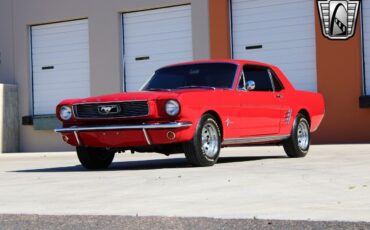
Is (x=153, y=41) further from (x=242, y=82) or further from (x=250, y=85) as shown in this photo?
(x=250, y=85)

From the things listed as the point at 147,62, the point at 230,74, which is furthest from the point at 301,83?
the point at 230,74

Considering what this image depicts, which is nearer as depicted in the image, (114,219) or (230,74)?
(114,219)

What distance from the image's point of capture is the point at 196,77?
10.9 metres

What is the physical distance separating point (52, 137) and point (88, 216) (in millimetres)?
16228

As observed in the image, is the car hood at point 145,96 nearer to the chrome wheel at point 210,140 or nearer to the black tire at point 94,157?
the chrome wheel at point 210,140

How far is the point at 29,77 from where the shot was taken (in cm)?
2272

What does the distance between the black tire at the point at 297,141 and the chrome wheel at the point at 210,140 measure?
1.93 metres

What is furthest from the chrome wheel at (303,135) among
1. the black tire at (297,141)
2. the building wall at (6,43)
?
the building wall at (6,43)

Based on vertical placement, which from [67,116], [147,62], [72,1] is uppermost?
[72,1]

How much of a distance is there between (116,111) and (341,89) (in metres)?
8.44

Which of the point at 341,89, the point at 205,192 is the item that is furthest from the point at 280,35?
the point at 205,192

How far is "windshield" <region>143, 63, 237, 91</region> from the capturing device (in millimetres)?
10797

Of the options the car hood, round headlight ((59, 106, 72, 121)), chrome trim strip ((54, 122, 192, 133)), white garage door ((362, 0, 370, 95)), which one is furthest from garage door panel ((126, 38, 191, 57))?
chrome trim strip ((54, 122, 192, 133))

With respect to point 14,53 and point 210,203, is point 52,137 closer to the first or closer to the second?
point 14,53
